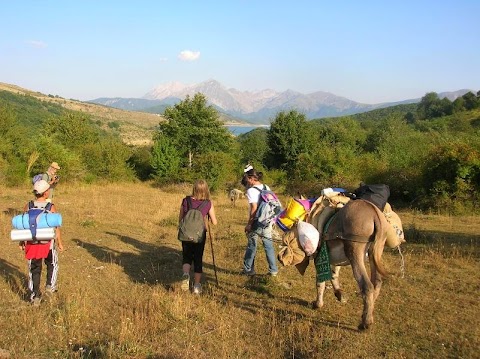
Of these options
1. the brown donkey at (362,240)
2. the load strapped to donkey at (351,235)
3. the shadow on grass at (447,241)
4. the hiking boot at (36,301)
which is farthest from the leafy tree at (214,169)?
the brown donkey at (362,240)

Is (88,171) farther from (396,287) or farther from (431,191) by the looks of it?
(396,287)

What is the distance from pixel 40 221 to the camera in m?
5.27

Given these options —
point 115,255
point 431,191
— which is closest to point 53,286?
point 115,255

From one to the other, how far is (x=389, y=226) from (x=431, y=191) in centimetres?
1429

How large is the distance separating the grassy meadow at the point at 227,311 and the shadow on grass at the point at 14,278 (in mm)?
32

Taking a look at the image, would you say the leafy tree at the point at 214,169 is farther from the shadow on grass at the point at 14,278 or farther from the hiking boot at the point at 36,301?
the hiking boot at the point at 36,301

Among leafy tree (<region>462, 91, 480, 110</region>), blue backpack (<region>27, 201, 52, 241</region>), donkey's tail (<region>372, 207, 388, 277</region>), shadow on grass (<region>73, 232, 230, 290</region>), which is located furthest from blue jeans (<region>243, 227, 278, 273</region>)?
leafy tree (<region>462, 91, 480, 110</region>)

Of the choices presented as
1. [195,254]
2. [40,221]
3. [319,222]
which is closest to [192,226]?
[195,254]

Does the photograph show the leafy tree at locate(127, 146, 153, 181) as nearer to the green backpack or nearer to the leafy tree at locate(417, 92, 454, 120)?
the green backpack

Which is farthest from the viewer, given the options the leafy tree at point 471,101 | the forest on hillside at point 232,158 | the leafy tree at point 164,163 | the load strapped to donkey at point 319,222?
the leafy tree at point 471,101

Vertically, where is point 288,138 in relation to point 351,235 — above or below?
above

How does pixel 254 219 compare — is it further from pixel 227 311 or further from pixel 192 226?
pixel 227 311

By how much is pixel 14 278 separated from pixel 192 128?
2383 centimetres

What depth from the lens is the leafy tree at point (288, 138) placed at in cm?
3412
